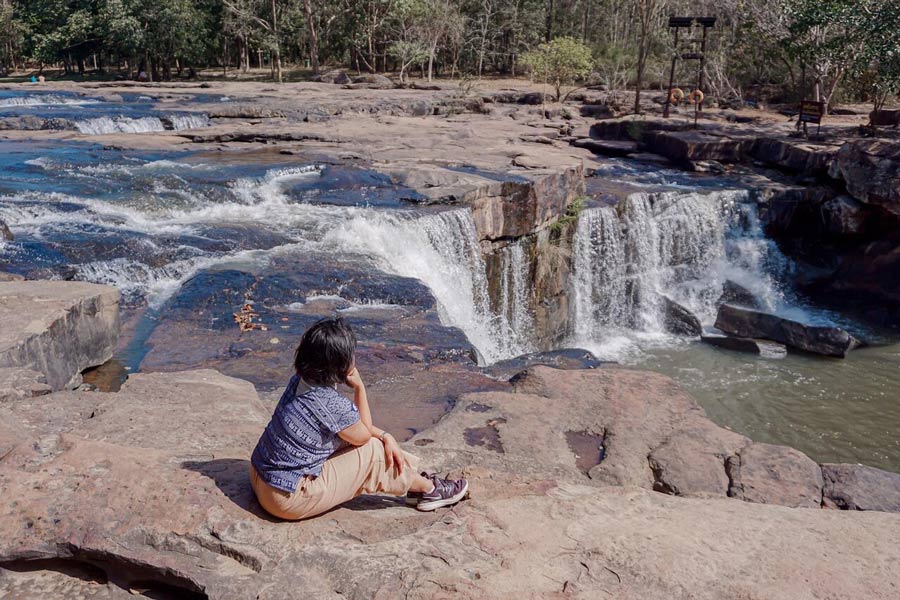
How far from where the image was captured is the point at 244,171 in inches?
481

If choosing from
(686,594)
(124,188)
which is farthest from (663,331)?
(686,594)

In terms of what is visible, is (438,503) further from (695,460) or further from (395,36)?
(395,36)

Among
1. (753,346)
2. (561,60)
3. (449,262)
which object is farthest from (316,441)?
(561,60)

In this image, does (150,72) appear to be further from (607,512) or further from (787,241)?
(607,512)

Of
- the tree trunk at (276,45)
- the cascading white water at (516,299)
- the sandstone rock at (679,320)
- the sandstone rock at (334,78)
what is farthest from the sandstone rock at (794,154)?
the tree trunk at (276,45)

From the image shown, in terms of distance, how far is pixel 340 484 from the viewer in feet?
9.99

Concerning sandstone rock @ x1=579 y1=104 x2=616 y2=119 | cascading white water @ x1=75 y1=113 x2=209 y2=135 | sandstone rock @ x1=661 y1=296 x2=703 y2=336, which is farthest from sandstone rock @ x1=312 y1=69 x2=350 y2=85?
sandstone rock @ x1=661 y1=296 x2=703 y2=336

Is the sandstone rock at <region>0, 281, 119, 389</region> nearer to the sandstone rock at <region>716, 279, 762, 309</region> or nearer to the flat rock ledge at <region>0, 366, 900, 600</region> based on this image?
the flat rock ledge at <region>0, 366, 900, 600</region>

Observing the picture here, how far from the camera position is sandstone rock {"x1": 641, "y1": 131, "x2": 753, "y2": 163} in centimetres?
1611

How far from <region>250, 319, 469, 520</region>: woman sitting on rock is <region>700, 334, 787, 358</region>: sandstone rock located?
854 cm

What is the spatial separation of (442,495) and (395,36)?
33276 millimetres

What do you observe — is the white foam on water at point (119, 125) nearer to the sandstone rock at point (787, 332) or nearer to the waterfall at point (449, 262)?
the waterfall at point (449, 262)

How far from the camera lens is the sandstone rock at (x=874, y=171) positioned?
38.5 feet

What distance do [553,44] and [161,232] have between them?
18.2 meters
